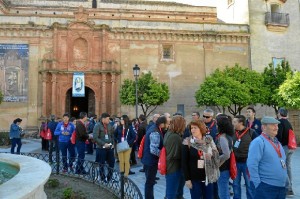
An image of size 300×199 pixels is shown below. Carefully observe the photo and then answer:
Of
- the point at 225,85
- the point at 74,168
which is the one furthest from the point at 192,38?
the point at 74,168

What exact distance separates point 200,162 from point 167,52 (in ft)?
81.0

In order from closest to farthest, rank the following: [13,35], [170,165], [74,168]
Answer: [170,165], [74,168], [13,35]

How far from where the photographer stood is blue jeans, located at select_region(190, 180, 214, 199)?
5215 mm

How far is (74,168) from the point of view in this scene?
1068 cm

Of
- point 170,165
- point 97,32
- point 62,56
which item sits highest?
point 97,32

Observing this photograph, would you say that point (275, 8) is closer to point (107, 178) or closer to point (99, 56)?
point (99, 56)

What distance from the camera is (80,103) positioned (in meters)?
31.8

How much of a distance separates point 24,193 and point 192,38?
26.7 metres

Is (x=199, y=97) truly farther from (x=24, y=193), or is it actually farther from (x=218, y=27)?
(x=24, y=193)

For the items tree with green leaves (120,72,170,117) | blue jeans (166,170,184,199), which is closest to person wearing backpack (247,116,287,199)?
blue jeans (166,170,184,199)

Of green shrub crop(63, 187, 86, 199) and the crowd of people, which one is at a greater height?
the crowd of people

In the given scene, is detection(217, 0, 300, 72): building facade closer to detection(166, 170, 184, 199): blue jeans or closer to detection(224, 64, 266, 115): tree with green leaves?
detection(224, 64, 266, 115): tree with green leaves

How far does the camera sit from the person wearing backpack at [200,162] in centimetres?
514

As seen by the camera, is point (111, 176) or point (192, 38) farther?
point (192, 38)
